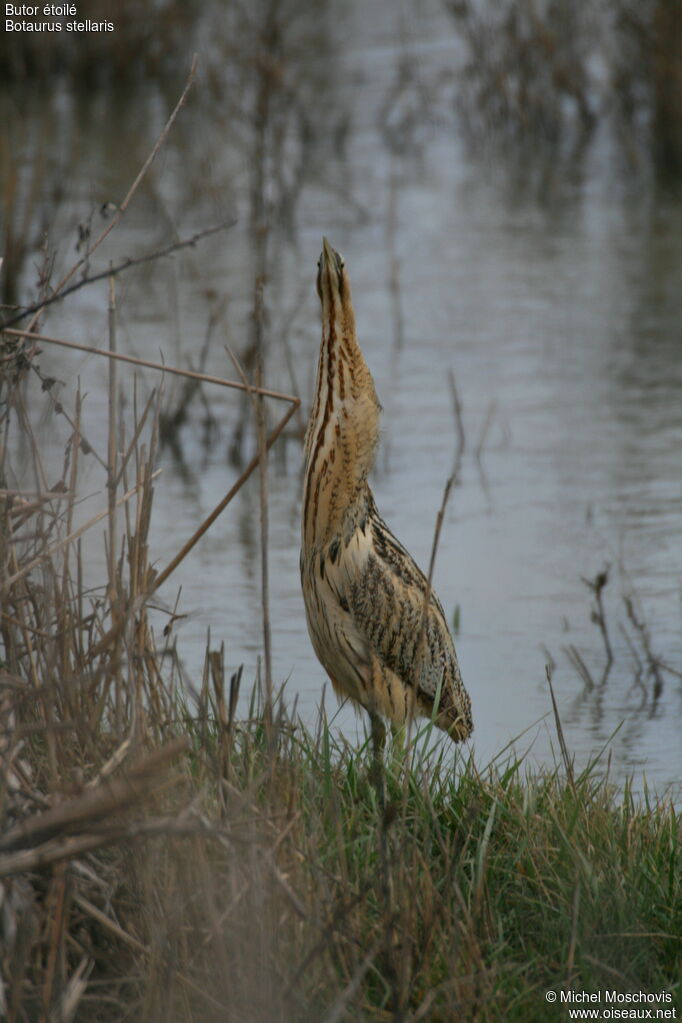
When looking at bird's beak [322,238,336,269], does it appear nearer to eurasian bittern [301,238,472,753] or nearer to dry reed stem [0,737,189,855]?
eurasian bittern [301,238,472,753]

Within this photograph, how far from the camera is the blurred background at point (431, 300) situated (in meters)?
5.28

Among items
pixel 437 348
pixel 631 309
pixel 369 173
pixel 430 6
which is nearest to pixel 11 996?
pixel 437 348

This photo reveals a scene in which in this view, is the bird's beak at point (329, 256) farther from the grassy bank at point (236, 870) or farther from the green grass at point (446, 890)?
the green grass at point (446, 890)

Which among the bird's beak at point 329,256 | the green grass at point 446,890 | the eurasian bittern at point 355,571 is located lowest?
the green grass at point 446,890

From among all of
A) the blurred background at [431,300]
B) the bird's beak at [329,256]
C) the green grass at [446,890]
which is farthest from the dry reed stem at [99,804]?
the bird's beak at [329,256]

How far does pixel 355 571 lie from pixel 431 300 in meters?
5.56

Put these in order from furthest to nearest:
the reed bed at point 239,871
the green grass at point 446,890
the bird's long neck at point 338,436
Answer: the bird's long neck at point 338,436, the green grass at point 446,890, the reed bed at point 239,871

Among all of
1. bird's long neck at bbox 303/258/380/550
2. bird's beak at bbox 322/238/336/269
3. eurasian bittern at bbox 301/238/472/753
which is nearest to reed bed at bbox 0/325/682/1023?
eurasian bittern at bbox 301/238/472/753

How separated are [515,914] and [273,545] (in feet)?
10.1

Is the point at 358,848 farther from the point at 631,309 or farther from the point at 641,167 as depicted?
the point at 641,167

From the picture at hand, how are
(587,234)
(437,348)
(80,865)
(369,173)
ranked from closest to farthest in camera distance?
(80,865)
(437,348)
(587,234)
(369,173)

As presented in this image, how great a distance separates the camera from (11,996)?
8.18 feet

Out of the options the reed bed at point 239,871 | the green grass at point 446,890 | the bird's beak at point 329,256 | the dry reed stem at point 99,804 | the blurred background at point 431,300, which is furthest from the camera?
the blurred background at point 431,300

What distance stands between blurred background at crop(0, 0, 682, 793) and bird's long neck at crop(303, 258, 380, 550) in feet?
1.17
